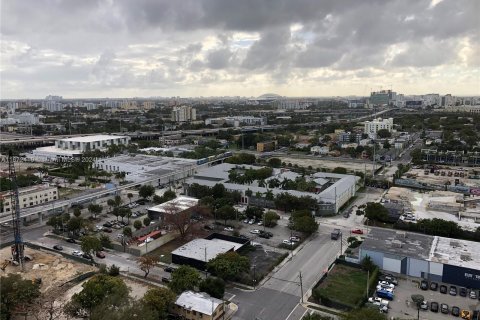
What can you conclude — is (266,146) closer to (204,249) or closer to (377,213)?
(377,213)

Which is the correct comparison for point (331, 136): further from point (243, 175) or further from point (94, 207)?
point (94, 207)

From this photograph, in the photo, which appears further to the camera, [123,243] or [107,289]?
[123,243]

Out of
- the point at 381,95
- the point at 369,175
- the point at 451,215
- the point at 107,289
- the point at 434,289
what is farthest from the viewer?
the point at 381,95

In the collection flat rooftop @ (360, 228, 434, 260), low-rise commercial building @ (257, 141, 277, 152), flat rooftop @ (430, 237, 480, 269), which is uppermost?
low-rise commercial building @ (257, 141, 277, 152)

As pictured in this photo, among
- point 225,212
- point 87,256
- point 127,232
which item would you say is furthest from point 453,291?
point 87,256

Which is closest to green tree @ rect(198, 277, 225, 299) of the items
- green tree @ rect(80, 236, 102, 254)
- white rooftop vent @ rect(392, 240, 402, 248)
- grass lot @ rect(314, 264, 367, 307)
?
grass lot @ rect(314, 264, 367, 307)

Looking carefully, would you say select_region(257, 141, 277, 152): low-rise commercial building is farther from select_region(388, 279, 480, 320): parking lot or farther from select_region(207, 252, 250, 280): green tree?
select_region(388, 279, 480, 320): parking lot

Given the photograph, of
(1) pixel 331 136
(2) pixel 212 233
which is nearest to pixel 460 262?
(2) pixel 212 233
